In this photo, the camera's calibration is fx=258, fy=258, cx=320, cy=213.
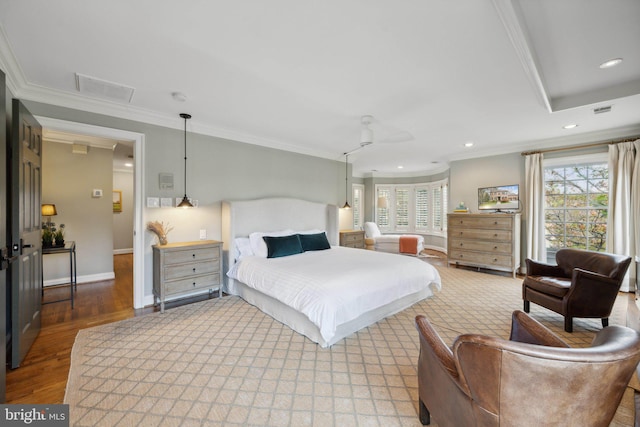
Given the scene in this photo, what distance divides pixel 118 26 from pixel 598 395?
3.36 meters

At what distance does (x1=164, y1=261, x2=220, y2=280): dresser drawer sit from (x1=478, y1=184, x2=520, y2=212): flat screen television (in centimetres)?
558

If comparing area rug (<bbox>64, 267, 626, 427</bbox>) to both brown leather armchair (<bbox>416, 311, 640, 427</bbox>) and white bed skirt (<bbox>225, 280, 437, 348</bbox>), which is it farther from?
brown leather armchair (<bbox>416, 311, 640, 427</bbox>)

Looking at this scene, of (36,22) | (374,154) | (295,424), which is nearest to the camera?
(295,424)

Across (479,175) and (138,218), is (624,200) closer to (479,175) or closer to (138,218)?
(479,175)

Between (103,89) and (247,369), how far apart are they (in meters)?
3.26

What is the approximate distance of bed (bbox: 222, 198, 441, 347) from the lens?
8.26 ft

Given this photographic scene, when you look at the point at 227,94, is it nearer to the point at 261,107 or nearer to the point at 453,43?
the point at 261,107

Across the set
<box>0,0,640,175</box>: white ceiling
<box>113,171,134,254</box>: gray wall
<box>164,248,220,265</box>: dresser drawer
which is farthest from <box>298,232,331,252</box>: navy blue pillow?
<box>113,171,134,254</box>: gray wall

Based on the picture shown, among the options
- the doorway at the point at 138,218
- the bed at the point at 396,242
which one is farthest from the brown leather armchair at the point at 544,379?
the bed at the point at 396,242

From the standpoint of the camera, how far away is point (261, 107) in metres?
3.35

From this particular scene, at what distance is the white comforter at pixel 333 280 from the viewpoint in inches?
96.5

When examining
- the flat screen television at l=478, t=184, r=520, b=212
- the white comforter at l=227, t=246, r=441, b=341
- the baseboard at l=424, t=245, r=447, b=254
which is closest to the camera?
the white comforter at l=227, t=246, r=441, b=341

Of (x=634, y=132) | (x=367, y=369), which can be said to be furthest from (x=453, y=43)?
(x=634, y=132)

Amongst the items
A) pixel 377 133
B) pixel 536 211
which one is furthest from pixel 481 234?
pixel 377 133
